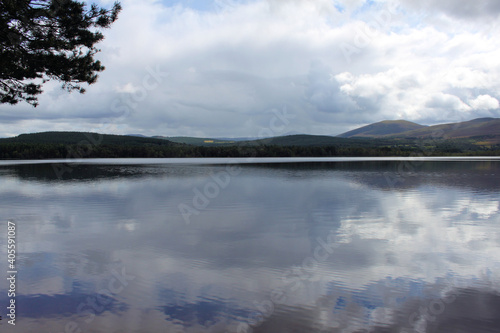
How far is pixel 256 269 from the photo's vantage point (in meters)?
8.93

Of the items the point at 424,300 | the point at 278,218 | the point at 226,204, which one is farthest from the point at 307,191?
the point at 424,300

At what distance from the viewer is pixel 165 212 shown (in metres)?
17.8

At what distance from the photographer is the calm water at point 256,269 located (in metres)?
6.32

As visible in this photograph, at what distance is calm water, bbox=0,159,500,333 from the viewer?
20.7 feet

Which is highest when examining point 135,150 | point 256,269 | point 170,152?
point 135,150

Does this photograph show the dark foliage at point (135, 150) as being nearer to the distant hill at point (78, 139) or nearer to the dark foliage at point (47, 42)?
the distant hill at point (78, 139)

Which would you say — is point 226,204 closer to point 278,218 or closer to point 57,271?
point 278,218

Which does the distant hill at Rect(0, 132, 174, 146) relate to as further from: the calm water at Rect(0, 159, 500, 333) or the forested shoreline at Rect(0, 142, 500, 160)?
the calm water at Rect(0, 159, 500, 333)

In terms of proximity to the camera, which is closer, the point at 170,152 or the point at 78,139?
the point at 170,152

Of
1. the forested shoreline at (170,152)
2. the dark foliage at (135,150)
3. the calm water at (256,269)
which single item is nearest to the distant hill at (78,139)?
the dark foliage at (135,150)

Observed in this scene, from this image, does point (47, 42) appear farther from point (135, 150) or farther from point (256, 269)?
point (135, 150)

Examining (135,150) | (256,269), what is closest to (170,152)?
(135,150)

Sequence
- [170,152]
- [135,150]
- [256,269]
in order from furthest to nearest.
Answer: [170,152], [135,150], [256,269]

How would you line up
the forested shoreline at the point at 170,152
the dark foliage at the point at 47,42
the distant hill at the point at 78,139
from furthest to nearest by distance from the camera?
the distant hill at the point at 78,139, the forested shoreline at the point at 170,152, the dark foliage at the point at 47,42
